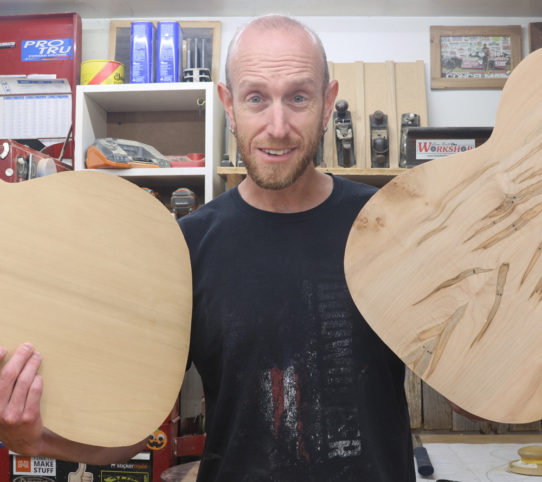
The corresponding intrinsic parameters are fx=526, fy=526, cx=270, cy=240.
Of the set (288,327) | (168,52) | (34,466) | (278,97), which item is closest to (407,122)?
(168,52)

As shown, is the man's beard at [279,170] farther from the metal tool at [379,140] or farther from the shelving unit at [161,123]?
the metal tool at [379,140]

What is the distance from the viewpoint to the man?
103 centimetres

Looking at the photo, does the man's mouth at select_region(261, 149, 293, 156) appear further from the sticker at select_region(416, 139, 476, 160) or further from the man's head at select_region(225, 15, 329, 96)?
the sticker at select_region(416, 139, 476, 160)

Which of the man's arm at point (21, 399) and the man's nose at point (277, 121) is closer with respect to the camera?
the man's arm at point (21, 399)

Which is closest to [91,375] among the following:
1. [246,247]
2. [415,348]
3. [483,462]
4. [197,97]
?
[246,247]

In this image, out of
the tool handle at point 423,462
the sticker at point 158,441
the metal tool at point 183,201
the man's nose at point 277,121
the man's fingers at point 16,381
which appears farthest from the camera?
the metal tool at point 183,201

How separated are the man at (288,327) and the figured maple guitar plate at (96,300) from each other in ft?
0.41

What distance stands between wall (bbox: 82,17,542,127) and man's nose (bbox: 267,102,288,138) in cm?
207

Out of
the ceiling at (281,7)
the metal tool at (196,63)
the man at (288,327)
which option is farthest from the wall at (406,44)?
the man at (288,327)

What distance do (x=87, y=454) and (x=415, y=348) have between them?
66 cm

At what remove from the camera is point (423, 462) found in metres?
2.04

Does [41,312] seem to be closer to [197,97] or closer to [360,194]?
[360,194]

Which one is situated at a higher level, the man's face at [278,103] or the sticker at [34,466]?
the man's face at [278,103]

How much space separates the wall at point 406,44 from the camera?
2939 millimetres
